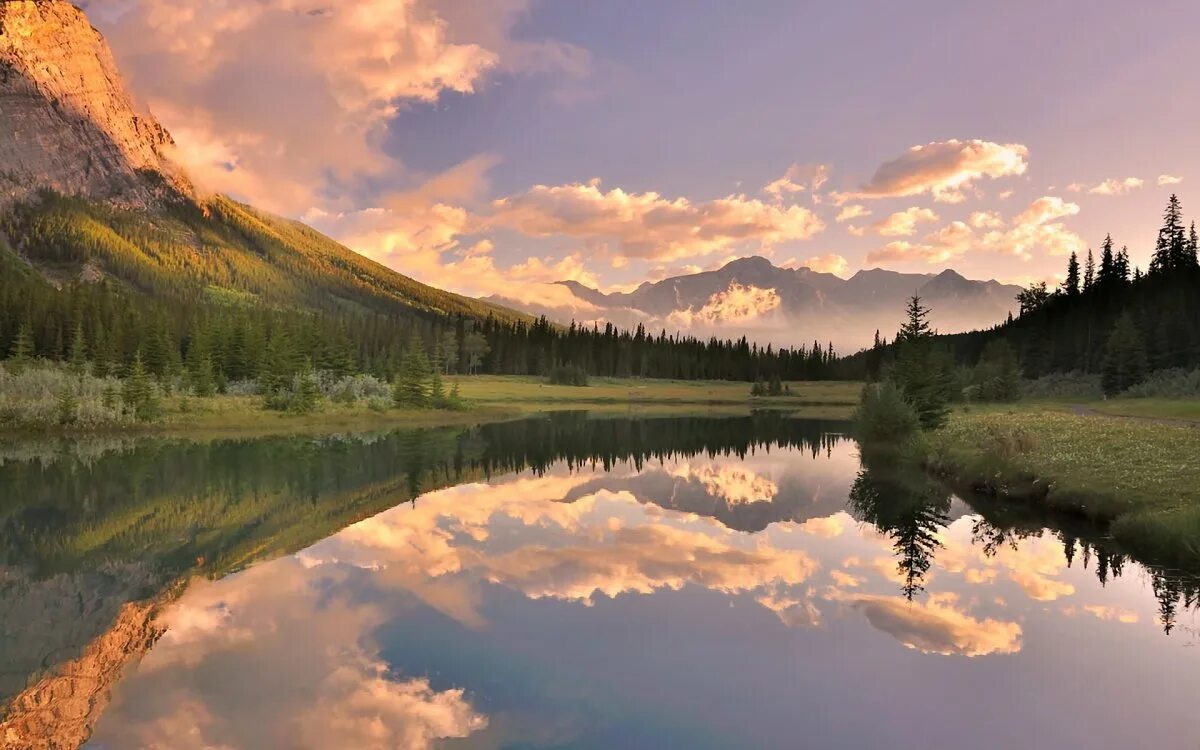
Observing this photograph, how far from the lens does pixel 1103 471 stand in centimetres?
2856

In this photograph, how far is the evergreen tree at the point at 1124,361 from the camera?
84.3m

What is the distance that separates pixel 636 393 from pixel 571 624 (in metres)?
132

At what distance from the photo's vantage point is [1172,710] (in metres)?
12.0

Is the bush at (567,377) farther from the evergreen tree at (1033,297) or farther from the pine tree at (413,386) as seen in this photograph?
the evergreen tree at (1033,297)

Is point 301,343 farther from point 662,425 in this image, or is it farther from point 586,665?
point 586,665

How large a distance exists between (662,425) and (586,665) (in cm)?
7641

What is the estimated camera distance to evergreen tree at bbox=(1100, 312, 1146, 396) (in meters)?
84.3

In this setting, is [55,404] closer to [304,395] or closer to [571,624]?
[304,395]

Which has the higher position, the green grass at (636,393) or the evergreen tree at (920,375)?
the evergreen tree at (920,375)

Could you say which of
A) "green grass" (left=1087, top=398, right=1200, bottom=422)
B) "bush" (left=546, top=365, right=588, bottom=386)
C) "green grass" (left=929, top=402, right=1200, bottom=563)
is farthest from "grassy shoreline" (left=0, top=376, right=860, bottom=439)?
"green grass" (left=929, top=402, right=1200, bottom=563)

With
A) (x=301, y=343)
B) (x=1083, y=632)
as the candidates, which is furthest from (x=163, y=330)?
(x=1083, y=632)

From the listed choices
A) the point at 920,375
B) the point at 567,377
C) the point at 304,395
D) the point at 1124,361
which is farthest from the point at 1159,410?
the point at 567,377

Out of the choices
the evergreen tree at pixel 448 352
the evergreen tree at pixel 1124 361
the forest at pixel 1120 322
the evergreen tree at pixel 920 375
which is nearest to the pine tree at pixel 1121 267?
the forest at pixel 1120 322

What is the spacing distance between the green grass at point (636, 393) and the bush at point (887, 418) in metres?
60.9
